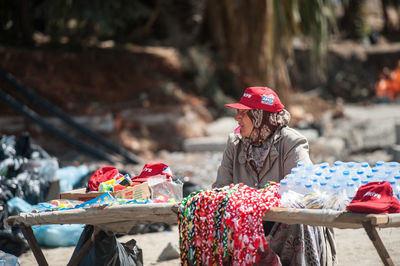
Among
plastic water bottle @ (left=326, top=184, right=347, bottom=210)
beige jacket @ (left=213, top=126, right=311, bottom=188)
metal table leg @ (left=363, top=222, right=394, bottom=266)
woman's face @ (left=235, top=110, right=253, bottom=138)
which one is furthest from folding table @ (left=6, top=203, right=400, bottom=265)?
woman's face @ (left=235, top=110, right=253, bottom=138)

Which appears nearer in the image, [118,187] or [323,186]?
[323,186]

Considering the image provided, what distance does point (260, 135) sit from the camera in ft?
11.9

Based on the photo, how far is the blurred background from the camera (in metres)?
9.36

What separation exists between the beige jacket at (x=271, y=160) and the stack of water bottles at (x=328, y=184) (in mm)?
368

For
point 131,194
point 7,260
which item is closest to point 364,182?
point 131,194

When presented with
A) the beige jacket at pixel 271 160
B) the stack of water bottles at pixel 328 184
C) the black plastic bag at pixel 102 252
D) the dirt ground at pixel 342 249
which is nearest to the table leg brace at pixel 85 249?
the black plastic bag at pixel 102 252

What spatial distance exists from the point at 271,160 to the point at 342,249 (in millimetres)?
1401

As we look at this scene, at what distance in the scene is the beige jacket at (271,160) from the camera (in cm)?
356

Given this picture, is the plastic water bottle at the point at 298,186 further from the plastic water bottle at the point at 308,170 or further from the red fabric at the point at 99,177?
the red fabric at the point at 99,177

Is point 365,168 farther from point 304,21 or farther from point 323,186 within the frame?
point 304,21

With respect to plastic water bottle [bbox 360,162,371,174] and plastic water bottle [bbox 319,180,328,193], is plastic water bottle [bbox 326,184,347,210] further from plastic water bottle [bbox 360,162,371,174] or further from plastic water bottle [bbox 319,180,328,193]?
plastic water bottle [bbox 360,162,371,174]

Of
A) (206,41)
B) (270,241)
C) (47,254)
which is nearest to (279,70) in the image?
(206,41)

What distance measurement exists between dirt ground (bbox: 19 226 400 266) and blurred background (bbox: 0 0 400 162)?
3186mm

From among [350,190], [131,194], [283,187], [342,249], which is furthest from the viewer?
[342,249]
